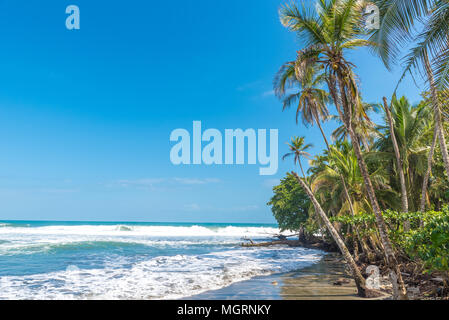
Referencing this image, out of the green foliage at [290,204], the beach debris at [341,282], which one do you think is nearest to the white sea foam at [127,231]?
the green foliage at [290,204]

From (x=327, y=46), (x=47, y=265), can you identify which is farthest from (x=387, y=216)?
(x=47, y=265)

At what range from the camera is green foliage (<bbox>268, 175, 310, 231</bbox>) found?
27844 mm

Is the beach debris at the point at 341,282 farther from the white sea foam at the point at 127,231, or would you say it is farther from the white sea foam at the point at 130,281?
the white sea foam at the point at 127,231

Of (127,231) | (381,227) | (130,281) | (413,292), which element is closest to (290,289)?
(413,292)

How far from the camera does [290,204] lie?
28203 millimetres

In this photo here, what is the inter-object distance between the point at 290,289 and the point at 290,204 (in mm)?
19335

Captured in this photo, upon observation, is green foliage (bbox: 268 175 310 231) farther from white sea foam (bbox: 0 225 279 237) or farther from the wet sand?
white sea foam (bbox: 0 225 279 237)

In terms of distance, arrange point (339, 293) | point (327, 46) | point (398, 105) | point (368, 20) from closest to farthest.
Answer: point (368, 20) < point (327, 46) < point (339, 293) < point (398, 105)

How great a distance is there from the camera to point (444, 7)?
577 cm

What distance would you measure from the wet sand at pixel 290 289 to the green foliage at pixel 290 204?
51.1 feet

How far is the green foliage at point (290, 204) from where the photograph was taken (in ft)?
91.4

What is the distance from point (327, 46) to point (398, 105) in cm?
774

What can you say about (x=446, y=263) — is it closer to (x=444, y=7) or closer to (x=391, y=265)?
(x=391, y=265)

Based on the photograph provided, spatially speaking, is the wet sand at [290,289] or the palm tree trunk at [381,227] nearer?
the palm tree trunk at [381,227]
